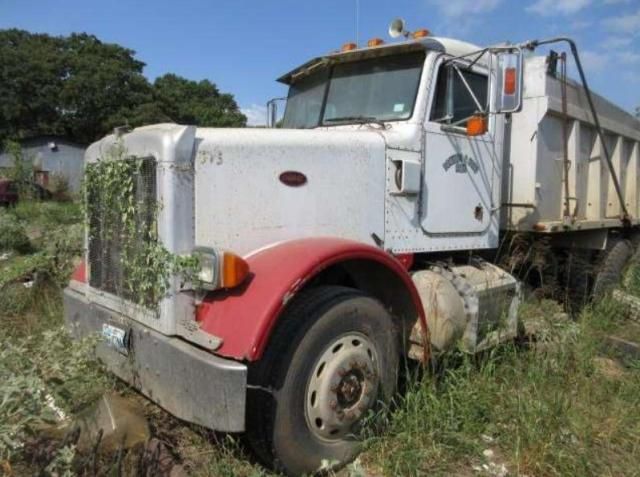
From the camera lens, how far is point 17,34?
45.6m

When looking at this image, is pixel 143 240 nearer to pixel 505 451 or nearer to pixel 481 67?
pixel 505 451

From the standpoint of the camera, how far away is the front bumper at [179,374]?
2891 mm

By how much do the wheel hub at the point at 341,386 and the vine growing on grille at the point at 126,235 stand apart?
0.90 meters

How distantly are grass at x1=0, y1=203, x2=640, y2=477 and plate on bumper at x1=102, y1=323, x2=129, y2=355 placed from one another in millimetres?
164

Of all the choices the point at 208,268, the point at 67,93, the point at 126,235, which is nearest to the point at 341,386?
the point at 208,268

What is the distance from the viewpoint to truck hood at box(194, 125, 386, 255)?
10.9 feet

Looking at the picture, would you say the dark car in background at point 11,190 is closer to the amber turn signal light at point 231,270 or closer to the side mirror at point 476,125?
the side mirror at point 476,125

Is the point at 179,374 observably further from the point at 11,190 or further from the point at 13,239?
the point at 11,190

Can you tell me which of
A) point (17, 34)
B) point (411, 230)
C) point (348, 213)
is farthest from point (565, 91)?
point (17, 34)

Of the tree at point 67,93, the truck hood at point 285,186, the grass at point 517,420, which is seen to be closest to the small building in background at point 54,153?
the tree at point 67,93

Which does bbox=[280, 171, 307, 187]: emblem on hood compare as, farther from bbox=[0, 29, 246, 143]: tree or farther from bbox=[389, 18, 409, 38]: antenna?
bbox=[0, 29, 246, 143]: tree

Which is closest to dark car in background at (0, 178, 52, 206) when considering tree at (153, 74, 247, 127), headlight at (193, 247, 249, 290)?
headlight at (193, 247, 249, 290)

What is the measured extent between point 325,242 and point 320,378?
0.76m

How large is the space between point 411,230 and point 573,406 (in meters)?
1.57
